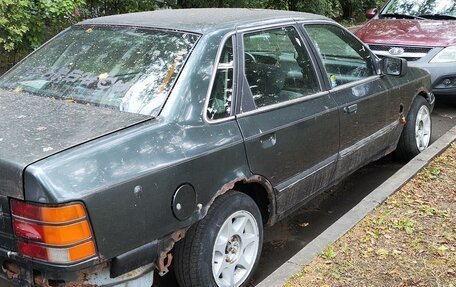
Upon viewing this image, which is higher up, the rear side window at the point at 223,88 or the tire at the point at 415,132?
the rear side window at the point at 223,88

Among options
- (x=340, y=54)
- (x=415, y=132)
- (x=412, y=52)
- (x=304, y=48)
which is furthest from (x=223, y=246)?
(x=412, y=52)

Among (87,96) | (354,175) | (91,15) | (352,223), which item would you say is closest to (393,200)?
(352,223)

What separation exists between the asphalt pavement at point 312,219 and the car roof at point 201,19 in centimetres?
166

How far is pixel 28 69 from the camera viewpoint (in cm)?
358

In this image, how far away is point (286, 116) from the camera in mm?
3488

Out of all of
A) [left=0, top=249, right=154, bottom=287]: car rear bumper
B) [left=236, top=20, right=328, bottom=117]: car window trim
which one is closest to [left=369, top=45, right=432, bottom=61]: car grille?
[left=236, top=20, right=328, bottom=117]: car window trim

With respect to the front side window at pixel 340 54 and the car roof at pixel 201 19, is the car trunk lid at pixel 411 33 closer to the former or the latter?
the front side window at pixel 340 54

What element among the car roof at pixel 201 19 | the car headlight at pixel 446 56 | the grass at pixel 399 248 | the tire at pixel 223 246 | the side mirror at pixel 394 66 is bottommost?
the grass at pixel 399 248

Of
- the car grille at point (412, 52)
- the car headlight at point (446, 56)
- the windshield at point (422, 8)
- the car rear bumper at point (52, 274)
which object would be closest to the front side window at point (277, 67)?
the car rear bumper at point (52, 274)

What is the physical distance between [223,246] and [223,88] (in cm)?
95

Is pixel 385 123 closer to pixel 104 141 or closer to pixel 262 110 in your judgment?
pixel 262 110

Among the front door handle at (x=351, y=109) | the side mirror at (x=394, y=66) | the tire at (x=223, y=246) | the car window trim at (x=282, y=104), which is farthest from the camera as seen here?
the side mirror at (x=394, y=66)

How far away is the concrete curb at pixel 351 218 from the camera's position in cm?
316

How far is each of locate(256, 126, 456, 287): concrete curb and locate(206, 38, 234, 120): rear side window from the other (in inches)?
40.1
